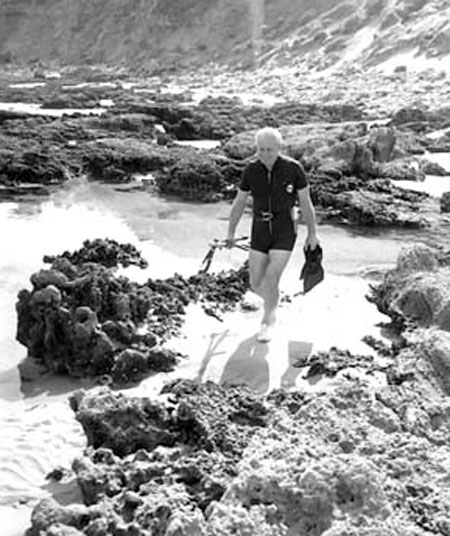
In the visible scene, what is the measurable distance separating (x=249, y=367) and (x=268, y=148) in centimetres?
145

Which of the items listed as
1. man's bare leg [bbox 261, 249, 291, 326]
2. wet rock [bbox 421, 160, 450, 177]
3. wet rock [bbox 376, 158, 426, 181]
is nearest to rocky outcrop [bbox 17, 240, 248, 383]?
Result: man's bare leg [bbox 261, 249, 291, 326]

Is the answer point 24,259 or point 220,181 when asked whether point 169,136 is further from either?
point 24,259

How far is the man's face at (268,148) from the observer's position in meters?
5.49

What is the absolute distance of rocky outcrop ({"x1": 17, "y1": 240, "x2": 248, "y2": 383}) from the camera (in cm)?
567

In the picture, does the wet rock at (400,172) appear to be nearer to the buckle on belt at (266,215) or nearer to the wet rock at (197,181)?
the wet rock at (197,181)

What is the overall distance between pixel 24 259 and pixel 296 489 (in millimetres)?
6129

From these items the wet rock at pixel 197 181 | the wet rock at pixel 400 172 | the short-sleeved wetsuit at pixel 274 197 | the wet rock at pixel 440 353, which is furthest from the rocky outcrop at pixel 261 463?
the wet rock at pixel 400 172

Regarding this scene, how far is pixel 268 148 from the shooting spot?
18.1 ft

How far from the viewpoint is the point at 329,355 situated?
547 centimetres

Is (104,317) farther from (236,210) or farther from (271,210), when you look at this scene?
(271,210)

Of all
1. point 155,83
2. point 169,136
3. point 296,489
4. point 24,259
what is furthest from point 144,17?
point 296,489

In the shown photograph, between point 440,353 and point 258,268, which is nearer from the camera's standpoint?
point 440,353

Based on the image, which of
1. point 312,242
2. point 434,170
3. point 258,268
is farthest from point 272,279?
point 434,170

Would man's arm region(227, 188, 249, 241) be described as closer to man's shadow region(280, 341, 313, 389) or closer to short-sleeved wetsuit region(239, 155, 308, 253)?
short-sleeved wetsuit region(239, 155, 308, 253)
